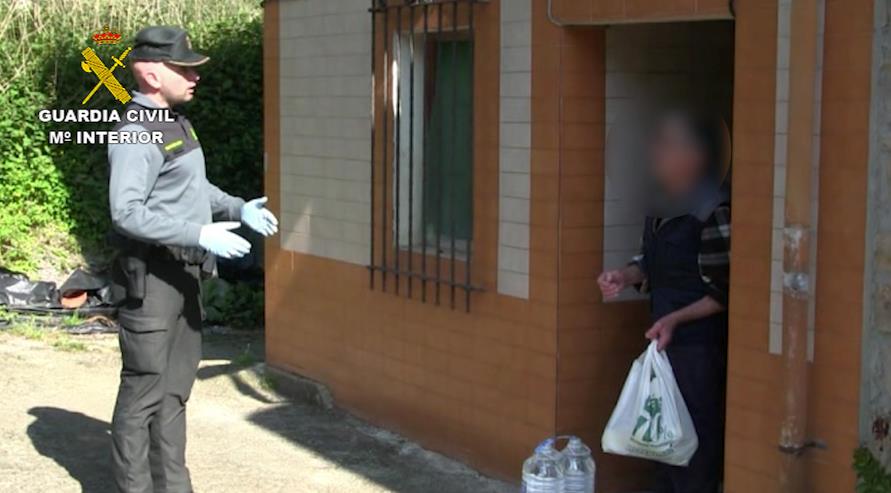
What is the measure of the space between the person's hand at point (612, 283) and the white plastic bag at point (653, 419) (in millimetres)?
377

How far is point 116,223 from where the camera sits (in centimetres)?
569

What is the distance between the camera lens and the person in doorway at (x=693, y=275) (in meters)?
5.72

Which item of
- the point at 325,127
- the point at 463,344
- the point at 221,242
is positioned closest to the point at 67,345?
the point at 325,127

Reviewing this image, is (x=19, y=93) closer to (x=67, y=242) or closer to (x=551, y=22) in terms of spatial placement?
(x=67, y=242)

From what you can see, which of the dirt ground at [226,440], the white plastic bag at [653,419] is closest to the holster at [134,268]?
the dirt ground at [226,440]

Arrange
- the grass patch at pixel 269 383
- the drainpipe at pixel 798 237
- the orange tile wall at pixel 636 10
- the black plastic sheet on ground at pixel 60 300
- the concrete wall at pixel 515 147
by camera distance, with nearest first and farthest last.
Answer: the drainpipe at pixel 798 237 → the orange tile wall at pixel 636 10 → the concrete wall at pixel 515 147 → the grass patch at pixel 269 383 → the black plastic sheet on ground at pixel 60 300

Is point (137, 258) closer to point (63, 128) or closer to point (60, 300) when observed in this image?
point (60, 300)

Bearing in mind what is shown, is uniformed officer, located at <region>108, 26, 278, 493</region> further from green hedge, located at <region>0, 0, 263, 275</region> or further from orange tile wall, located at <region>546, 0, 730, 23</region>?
green hedge, located at <region>0, 0, 263, 275</region>

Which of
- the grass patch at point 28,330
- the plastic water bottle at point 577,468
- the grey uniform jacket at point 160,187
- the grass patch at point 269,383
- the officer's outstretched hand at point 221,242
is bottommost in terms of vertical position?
the grass patch at point 269,383

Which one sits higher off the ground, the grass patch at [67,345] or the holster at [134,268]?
the holster at [134,268]

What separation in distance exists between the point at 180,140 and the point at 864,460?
10.3 feet

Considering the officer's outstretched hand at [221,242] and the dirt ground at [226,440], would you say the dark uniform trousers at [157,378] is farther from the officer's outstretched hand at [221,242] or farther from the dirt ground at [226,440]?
the dirt ground at [226,440]

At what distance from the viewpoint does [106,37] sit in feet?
40.8

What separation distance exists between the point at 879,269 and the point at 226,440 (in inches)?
165
